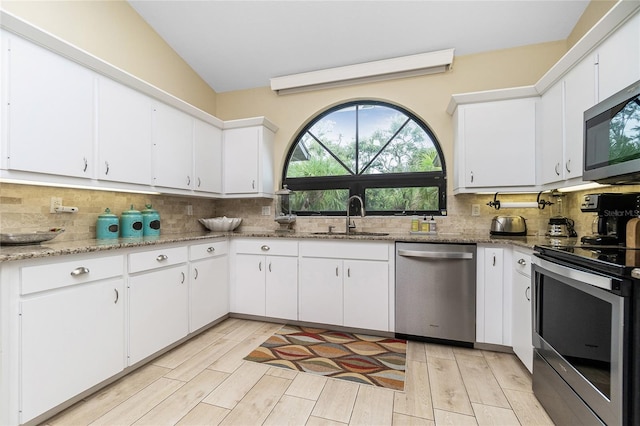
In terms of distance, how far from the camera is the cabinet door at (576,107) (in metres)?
1.93

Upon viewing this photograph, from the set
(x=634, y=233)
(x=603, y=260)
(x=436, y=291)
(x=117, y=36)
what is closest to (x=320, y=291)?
(x=436, y=291)

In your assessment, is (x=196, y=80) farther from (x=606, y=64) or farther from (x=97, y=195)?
(x=606, y=64)

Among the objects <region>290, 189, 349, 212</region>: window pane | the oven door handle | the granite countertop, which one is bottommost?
the oven door handle

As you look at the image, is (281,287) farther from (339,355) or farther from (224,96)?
(224,96)

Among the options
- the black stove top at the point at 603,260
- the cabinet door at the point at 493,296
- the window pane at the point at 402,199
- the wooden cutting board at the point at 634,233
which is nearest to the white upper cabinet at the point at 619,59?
the wooden cutting board at the point at 634,233

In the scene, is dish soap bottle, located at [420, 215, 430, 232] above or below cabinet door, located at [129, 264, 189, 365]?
above

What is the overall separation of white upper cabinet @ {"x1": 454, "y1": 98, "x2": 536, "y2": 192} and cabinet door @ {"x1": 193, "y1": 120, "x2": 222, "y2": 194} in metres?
2.68

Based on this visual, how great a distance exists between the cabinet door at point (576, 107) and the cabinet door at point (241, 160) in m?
2.91

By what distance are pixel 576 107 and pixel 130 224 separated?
364 cm

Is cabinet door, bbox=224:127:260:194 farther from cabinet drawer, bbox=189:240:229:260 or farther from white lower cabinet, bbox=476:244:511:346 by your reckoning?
white lower cabinet, bbox=476:244:511:346

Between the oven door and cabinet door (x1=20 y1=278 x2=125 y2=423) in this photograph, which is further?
cabinet door (x1=20 y1=278 x2=125 y2=423)

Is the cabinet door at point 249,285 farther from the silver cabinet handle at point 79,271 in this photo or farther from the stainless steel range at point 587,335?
the stainless steel range at point 587,335

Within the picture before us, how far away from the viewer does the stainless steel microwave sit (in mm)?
1406

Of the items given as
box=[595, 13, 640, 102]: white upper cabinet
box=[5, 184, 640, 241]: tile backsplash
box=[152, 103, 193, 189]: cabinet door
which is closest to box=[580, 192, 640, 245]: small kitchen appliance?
box=[5, 184, 640, 241]: tile backsplash
